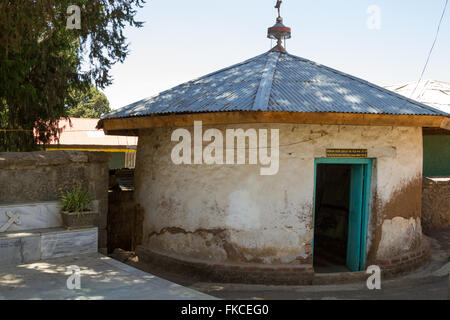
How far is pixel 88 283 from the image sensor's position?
5129 mm

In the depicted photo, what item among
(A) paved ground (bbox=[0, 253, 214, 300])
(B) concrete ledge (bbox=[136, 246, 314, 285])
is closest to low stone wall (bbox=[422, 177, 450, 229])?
(B) concrete ledge (bbox=[136, 246, 314, 285])

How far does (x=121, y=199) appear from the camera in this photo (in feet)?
29.9

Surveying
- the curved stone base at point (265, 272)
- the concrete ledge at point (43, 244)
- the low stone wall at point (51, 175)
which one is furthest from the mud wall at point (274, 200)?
the concrete ledge at point (43, 244)

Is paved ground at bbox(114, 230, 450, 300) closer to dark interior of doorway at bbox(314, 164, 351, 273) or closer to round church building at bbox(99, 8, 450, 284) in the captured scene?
round church building at bbox(99, 8, 450, 284)

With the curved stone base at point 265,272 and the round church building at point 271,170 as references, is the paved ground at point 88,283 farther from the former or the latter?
the round church building at point 271,170

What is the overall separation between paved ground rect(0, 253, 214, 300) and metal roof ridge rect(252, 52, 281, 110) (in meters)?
2.77

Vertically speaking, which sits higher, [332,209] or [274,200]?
[274,200]

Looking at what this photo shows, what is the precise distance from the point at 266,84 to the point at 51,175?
3.71 meters

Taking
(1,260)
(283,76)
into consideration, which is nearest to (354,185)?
(283,76)

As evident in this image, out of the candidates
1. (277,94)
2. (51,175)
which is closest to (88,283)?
(51,175)

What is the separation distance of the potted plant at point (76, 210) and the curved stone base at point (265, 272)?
1.50 m

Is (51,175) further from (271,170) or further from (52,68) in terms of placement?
(52,68)

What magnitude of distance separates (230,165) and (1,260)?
3.50m
